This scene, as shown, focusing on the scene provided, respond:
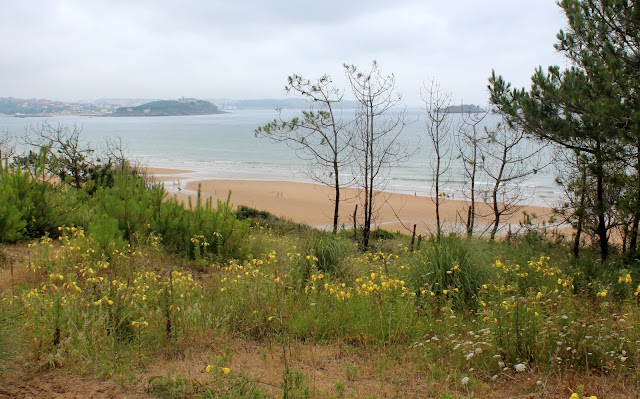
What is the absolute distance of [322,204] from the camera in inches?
1129

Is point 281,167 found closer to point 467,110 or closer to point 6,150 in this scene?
point 6,150

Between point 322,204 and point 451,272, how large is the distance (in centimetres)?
2235

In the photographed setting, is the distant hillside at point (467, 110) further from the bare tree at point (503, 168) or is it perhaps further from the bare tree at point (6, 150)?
the bare tree at point (6, 150)

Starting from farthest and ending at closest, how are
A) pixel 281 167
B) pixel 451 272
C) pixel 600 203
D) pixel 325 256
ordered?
pixel 281 167, pixel 600 203, pixel 325 256, pixel 451 272

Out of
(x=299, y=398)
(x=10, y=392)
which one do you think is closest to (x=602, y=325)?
(x=299, y=398)

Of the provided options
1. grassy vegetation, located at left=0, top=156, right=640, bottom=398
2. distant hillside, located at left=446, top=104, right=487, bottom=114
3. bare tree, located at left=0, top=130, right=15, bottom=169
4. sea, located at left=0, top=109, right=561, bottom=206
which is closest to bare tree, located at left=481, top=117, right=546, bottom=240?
distant hillside, located at left=446, top=104, right=487, bottom=114

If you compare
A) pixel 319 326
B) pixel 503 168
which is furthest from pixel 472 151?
pixel 319 326

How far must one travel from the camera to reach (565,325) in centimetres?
420

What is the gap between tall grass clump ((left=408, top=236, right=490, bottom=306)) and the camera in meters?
6.25

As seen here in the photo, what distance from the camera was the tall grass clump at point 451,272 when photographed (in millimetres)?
6250

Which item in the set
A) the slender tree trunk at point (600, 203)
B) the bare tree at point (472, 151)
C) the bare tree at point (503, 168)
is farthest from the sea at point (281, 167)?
the slender tree trunk at point (600, 203)

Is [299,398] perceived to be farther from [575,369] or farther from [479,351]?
[575,369]

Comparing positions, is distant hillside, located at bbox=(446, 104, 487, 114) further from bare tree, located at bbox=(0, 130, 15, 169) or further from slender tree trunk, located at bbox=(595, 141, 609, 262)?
bare tree, located at bbox=(0, 130, 15, 169)

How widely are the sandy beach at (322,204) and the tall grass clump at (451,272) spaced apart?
1402 cm
